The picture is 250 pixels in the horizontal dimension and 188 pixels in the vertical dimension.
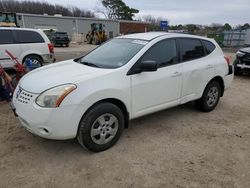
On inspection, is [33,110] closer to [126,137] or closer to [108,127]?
[108,127]

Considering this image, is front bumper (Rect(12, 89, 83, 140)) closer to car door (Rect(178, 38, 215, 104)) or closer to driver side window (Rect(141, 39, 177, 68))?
driver side window (Rect(141, 39, 177, 68))

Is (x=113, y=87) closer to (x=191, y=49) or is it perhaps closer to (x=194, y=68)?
(x=194, y=68)

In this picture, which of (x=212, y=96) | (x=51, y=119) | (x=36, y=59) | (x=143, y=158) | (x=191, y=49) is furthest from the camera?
(x=36, y=59)

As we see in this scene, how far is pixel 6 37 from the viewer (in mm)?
8289

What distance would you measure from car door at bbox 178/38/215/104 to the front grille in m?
2.59

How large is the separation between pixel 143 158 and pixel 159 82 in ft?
4.14

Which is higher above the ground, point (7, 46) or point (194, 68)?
point (7, 46)

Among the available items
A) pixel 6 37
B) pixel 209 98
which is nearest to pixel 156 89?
pixel 209 98

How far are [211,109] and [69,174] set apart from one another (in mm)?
3411

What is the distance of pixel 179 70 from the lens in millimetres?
4168

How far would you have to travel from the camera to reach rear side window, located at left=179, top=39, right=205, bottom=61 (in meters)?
4.36

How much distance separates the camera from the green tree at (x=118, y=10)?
63.9 metres

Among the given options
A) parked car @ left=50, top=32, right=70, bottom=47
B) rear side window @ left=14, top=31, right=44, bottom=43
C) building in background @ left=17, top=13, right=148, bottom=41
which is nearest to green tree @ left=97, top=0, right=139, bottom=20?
building in background @ left=17, top=13, right=148, bottom=41

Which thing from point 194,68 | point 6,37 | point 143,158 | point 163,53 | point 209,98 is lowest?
point 143,158
